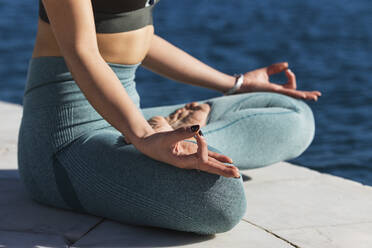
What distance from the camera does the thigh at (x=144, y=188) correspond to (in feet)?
8.05

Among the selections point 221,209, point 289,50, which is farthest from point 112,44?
point 289,50

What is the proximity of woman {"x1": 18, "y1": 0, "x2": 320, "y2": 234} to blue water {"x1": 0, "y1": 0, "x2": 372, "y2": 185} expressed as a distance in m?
1.33

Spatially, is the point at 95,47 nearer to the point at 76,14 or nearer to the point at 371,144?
the point at 76,14

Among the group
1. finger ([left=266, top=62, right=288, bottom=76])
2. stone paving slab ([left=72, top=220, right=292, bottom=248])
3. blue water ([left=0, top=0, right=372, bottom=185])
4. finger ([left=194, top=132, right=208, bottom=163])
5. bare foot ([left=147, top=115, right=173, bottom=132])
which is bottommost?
blue water ([left=0, top=0, right=372, bottom=185])

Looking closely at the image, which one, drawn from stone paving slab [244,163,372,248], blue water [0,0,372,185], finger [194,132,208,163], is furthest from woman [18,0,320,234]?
blue water [0,0,372,185]

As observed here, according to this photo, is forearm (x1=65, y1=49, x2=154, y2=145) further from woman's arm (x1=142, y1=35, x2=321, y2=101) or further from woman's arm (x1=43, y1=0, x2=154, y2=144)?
woman's arm (x1=142, y1=35, x2=321, y2=101)

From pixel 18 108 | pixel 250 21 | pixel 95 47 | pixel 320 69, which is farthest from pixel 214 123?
pixel 250 21

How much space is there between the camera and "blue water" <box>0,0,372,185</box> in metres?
5.43

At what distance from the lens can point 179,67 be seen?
334 centimetres

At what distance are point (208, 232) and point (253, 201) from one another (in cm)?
55

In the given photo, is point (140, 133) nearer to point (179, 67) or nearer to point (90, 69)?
point (90, 69)

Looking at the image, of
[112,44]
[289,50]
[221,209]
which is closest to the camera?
[221,209]

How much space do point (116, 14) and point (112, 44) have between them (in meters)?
0.11

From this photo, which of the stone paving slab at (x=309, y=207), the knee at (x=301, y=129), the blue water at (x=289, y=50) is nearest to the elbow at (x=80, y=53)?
the stone paving slab at (x=309, y=207)
